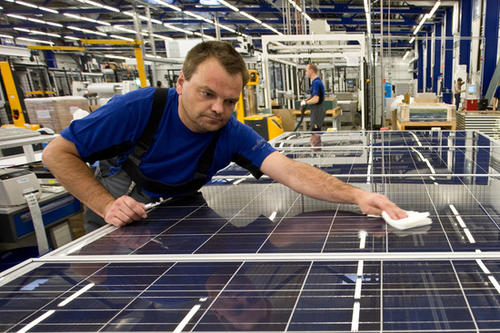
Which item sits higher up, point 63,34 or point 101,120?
point 63,34

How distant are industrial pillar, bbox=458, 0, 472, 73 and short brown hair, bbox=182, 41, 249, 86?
61.4 feet

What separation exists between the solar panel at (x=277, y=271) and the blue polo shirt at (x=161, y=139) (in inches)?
10.8

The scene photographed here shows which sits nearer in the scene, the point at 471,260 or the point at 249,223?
the point at 471,260

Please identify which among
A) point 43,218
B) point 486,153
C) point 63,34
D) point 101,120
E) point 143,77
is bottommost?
point 43,218

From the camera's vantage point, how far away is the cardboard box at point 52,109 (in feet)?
18.2

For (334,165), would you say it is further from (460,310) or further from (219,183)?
(460,310)

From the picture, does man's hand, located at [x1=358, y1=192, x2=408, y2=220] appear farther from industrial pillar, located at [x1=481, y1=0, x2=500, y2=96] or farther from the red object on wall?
industrial pillar, located at [x1=481, y1=0, x2=500, y2=96]

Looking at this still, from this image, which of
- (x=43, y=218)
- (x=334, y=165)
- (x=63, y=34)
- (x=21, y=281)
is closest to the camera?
(x=21, y=281)

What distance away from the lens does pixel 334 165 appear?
2.96 metres

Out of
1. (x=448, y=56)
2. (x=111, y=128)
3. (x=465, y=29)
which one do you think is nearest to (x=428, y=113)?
(x=111, y=128)

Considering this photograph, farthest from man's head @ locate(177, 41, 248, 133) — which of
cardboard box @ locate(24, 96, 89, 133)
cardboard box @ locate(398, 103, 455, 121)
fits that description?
cardboard box @ locate(398, 103, 455, 121)

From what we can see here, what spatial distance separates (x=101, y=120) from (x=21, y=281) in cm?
103

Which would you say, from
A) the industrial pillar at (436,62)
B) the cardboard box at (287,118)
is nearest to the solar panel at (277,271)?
the cardboard box at (287,118)

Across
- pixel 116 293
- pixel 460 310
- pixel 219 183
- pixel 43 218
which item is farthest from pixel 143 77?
pixel 460 310
